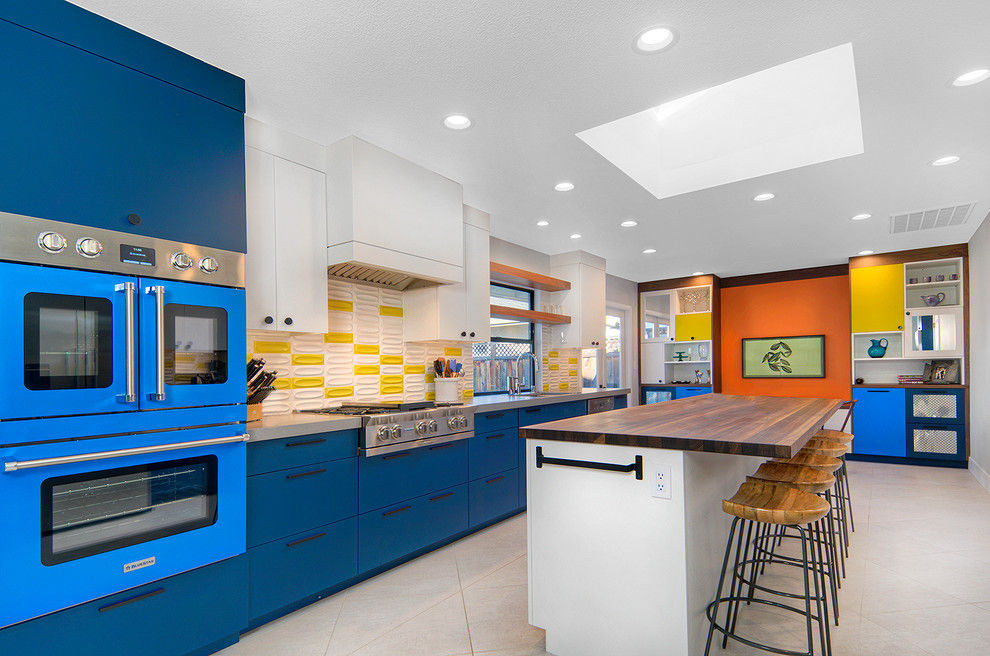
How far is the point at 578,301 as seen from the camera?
589cm

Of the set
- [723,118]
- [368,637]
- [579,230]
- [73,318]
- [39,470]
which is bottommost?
[368,637]

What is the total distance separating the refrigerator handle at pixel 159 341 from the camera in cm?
202

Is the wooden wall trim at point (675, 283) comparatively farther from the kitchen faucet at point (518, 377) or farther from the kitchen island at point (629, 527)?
the kitchen island at point (629, 527)

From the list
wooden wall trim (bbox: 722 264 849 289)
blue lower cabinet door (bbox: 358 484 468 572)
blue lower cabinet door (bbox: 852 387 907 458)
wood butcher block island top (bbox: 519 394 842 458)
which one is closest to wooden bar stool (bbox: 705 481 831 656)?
wood butcher block island top (bbox: 519 394 842 458)

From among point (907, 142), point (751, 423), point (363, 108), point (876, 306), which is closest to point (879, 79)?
point (907, 142)

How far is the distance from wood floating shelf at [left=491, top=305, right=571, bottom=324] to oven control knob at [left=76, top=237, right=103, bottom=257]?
3210mm

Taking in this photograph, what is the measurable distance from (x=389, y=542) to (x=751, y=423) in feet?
6.62

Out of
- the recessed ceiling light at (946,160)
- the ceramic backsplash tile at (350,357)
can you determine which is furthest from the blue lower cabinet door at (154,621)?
the recessed ceiling light at (946,160)

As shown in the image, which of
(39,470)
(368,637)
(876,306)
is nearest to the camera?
(39,470)

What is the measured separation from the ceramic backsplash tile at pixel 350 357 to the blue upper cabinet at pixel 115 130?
36.1 inches

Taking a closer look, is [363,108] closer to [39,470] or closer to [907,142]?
[39,470]

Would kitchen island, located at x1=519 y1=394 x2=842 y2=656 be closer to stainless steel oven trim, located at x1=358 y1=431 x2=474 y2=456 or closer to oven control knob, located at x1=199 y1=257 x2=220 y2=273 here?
stainless steel oven trim, located at x1=358 y1=431 x2=474 y2=456

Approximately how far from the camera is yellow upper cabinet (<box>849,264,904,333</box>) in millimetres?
6312

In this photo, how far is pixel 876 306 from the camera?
6414 mm
